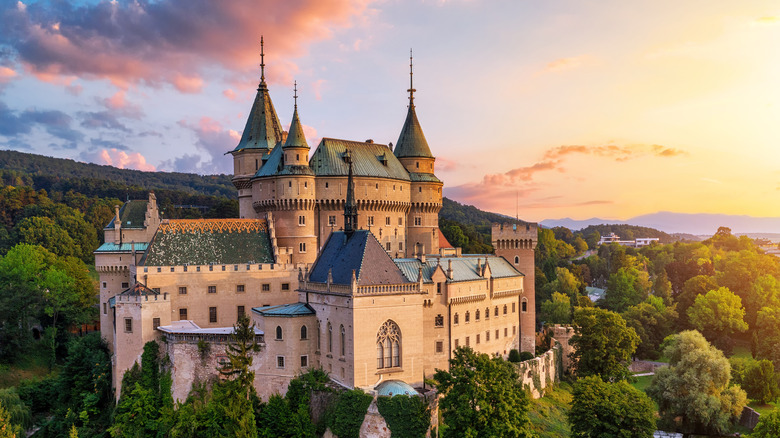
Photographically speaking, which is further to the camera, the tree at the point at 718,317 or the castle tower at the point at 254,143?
the tree at the point at 718,317

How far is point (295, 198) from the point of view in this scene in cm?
6138

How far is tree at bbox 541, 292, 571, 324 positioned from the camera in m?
88.6

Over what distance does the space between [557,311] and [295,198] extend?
154 ft

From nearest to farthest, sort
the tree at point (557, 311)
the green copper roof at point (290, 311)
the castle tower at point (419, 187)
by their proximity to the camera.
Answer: the green copper roof at point (290, 311) < the castle tower at point (419, 187) < the tree at point (557, 311)

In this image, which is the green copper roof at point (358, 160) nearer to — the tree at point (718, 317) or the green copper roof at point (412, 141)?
the green copper roof at point (412, 141)

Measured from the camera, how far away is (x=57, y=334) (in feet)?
229

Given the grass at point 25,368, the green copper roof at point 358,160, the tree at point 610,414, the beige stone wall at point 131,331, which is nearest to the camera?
the tree at point 610,414

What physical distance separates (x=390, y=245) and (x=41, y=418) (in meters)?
37.4

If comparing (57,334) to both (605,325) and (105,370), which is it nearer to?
(105,370)

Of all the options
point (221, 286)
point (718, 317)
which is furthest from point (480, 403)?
point (718, 317)

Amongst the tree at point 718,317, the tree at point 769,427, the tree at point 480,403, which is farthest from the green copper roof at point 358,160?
the tree at point 718,317

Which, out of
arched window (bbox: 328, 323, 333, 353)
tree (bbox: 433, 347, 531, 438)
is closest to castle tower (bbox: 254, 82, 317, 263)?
arched window (bbox: 328, 323, 333, 353)

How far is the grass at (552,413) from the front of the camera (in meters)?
51.7

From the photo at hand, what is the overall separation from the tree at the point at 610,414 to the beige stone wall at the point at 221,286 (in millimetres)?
26785
